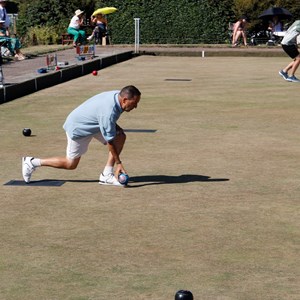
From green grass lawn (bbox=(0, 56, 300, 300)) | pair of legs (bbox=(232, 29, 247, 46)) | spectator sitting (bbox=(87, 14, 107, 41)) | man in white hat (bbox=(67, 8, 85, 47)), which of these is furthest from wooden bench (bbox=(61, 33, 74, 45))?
green grass lawn (bbox=(0, 56, 300, 300))

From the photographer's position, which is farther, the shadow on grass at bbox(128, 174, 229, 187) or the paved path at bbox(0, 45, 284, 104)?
the paved path at bbox(0, 45, 284, 104)

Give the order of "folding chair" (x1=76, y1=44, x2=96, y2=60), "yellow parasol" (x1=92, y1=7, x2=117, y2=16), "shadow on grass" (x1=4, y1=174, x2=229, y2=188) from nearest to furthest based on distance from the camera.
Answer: "shadow on grass" (x1=4, y1=174, x2=229, y2=188), "folding chair" (x1=76, y1=44, x2=96, y2=60), "yellow parasol" (x1=92, y1=7, x2=117, y2=16)

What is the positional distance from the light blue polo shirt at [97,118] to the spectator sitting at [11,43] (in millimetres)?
14515

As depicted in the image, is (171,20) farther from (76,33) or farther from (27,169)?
(27,169)

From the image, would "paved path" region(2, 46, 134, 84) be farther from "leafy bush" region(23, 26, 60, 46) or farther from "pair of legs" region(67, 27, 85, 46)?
"leafy bush" region(23, 26, 60, 46)

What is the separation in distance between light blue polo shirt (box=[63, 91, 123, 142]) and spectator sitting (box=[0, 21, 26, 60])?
571 inches

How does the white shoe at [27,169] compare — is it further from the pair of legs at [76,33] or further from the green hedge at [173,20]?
the green hedge at [173,20]

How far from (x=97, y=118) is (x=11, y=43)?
51.9ft

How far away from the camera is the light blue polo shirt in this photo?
8211 millimetres

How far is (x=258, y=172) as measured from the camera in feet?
30.8

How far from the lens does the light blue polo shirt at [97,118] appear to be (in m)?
8.21

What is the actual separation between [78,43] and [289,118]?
1674 centimetres

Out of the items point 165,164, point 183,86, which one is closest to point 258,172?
point 165,164

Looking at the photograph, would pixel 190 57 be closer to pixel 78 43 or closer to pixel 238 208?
pixel 78 43
